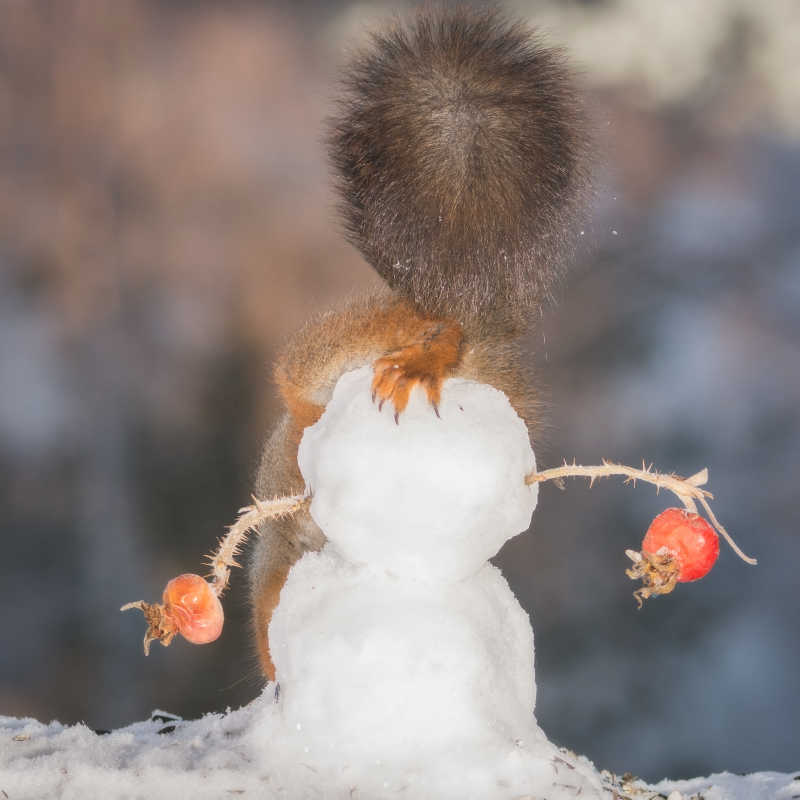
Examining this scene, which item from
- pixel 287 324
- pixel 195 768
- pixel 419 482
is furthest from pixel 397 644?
pixel 287 324

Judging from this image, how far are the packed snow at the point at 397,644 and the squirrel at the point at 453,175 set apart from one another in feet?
0.22

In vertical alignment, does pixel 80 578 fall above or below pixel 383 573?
above

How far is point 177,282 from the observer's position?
2.07 metres

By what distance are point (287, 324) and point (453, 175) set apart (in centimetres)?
81

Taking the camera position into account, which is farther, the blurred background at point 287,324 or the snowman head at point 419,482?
the blurred background at point 287,324

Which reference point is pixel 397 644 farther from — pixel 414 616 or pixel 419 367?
pixel 419 367

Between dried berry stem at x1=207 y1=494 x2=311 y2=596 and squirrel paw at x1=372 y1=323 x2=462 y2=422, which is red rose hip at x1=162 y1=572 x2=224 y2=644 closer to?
dried berry stem at x1=207 y1=494 x2=311 y2=596

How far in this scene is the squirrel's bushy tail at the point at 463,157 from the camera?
48.3 inches

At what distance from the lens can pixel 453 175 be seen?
4.00ft

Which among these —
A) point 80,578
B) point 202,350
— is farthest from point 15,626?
point 202,350

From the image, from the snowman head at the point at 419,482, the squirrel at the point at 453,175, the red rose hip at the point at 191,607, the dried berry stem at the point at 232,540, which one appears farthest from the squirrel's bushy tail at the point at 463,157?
the red rose hip at the point at 191,607

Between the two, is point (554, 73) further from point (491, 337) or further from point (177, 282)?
point (177, 282)

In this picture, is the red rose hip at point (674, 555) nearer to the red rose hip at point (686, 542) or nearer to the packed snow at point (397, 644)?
the red rose hip at point (686, 542)

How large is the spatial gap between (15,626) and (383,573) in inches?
42.3
